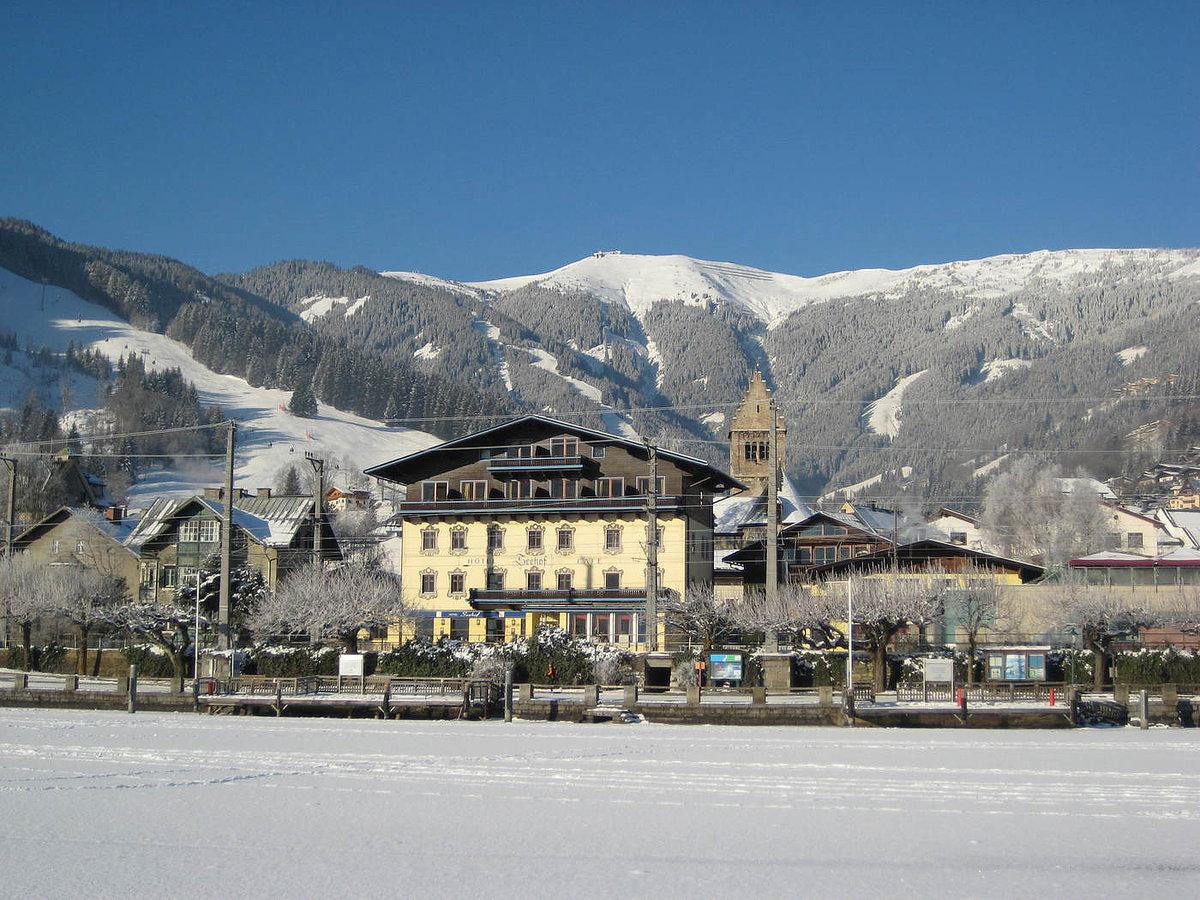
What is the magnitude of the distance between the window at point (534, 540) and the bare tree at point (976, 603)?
2256 cm

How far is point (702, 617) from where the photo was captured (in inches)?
2672

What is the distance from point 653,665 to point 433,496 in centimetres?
2700

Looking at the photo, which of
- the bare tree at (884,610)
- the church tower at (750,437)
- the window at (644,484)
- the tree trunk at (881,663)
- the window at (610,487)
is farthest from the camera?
the church tower at (750,437)

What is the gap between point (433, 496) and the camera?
81812 millimetres

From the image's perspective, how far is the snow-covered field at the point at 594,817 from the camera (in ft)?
66.0

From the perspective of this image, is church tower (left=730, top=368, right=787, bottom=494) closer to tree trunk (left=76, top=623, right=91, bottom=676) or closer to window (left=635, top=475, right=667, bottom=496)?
window (left=635, top=475, right=667, bottom=496)

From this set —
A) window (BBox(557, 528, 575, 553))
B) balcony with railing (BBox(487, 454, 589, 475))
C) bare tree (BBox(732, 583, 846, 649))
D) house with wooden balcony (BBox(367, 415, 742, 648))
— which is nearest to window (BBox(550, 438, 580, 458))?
house with wooden balcony (BBox(367, 415, 742, 648))

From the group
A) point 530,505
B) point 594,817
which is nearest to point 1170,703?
point 594,817

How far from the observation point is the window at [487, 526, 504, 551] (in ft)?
263

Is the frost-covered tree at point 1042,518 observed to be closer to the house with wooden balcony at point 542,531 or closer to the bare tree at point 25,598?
the house with wooden balcony at point 542,531

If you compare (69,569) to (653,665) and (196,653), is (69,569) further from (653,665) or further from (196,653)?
(653,665)

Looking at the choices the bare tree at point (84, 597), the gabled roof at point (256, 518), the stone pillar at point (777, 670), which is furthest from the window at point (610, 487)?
the bare tree at point (84, 597)

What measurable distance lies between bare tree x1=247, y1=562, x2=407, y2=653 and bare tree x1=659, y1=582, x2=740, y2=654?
1460cm

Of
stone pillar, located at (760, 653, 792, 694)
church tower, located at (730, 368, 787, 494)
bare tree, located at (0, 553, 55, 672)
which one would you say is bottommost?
stone pillar, located at (760, 653, 792, 694)
